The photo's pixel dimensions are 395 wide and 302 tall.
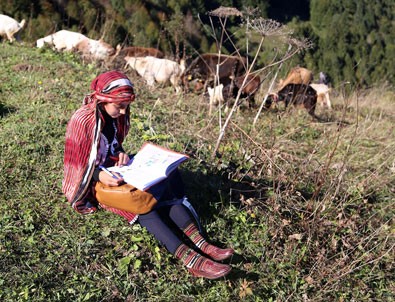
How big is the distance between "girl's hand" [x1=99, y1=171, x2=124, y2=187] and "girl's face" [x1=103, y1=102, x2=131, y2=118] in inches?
14.8

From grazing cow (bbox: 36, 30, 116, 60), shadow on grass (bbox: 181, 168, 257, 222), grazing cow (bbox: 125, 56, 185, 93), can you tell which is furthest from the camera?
grazing cow (bbox: 36, 30, 116, 60)

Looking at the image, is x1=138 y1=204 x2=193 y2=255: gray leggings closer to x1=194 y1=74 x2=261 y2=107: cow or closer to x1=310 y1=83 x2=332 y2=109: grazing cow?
x1=194 y1=74 x2=261 y2=107: cow

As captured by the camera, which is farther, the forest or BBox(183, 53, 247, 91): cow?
the forest

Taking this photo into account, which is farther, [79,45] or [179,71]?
[79,45]

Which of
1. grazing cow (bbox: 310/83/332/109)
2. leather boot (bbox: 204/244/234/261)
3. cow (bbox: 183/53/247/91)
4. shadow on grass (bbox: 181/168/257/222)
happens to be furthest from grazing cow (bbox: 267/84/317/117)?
leather boot (bbox: 204/244/234/261)

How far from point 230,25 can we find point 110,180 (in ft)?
28.9

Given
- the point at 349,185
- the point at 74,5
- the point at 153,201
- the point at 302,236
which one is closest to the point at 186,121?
the point at 349,185

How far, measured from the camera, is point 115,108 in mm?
3104

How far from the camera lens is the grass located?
298 centimetres

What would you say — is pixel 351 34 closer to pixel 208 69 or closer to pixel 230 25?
pixel 230 25

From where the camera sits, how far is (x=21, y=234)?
3.13 m

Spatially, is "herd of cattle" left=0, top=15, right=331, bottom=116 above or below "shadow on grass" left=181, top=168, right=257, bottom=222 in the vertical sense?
below

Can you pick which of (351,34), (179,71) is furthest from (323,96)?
(351,34)

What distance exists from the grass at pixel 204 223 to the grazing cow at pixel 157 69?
6.64 ft
